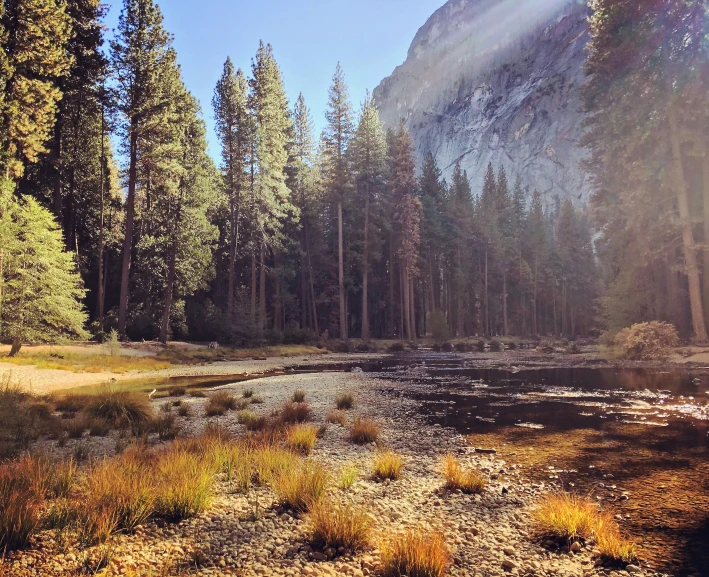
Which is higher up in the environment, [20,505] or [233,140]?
[233,140]

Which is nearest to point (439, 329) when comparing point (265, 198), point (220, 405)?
point (265, 198)

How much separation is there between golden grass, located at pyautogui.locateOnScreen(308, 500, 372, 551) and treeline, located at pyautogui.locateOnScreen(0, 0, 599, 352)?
62.9 ft

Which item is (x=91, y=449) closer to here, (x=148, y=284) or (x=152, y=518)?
(x=152, y=518)

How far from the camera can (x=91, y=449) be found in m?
7.22

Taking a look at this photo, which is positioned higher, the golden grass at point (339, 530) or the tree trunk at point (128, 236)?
the tree trunk at point (128, 236)

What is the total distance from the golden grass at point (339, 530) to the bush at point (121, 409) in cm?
678

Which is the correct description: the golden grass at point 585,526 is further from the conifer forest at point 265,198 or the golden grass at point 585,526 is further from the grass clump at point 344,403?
the conifer forest at point 265,198

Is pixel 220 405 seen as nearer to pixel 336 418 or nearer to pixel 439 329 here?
pixel 336 418

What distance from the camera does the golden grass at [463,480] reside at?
547 centimetres

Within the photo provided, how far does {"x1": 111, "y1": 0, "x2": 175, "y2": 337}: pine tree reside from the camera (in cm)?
2641

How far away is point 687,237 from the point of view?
66.6ft

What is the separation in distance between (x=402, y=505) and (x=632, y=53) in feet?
91.0

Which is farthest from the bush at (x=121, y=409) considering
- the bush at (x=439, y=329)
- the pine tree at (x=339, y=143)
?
the bush at (x=439, y=329)

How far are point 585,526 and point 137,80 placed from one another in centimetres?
3265
